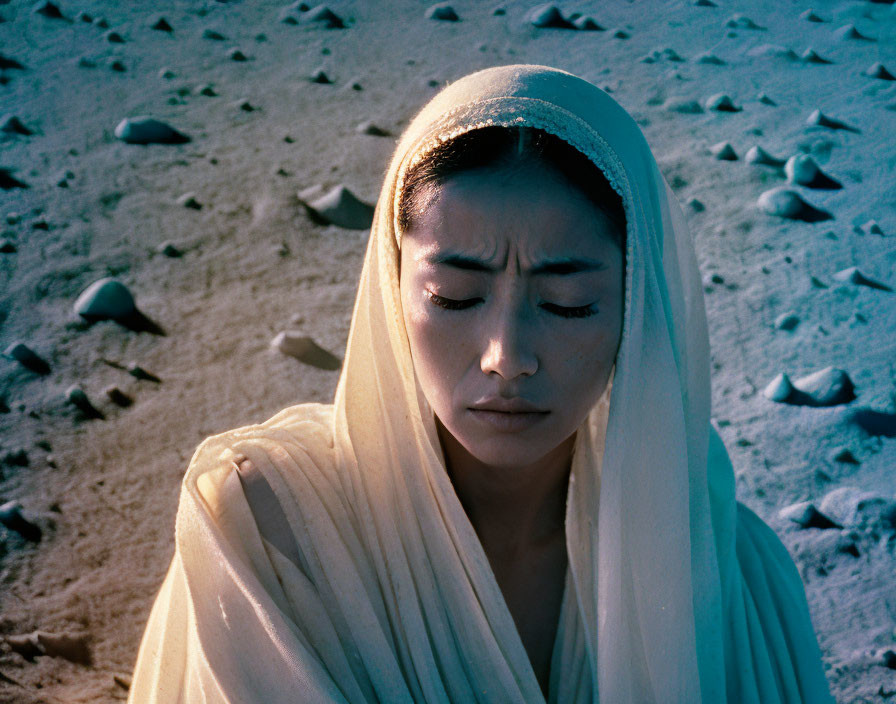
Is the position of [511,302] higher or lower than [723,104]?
higher

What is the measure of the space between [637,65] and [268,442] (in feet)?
12.3

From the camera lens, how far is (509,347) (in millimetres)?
1389

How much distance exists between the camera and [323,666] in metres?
1.44

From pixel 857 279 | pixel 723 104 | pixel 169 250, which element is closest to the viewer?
pixel 857 279

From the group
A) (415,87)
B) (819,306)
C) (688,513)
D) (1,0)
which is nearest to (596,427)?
(688,513)

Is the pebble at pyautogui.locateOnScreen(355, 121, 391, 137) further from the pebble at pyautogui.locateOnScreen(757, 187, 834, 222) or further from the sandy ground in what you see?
the pebble at pyautogui.locateOnScreen(757, 187, 834, 222)

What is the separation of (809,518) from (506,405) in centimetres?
158

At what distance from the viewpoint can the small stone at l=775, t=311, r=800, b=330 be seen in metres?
3.33

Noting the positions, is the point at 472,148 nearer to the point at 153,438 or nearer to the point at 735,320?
the point at 153,438

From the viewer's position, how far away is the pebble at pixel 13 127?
159 inches

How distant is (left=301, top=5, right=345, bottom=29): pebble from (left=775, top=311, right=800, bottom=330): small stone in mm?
2942

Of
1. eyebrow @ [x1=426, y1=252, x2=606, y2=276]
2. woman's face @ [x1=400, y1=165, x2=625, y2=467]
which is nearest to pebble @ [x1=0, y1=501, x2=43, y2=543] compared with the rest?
woman's face @ [x1=400, y1=165, x2=625, y2=467]

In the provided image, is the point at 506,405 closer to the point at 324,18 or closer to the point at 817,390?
the point at 817,390

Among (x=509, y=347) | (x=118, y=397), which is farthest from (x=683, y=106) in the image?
(x=509, y=347)
